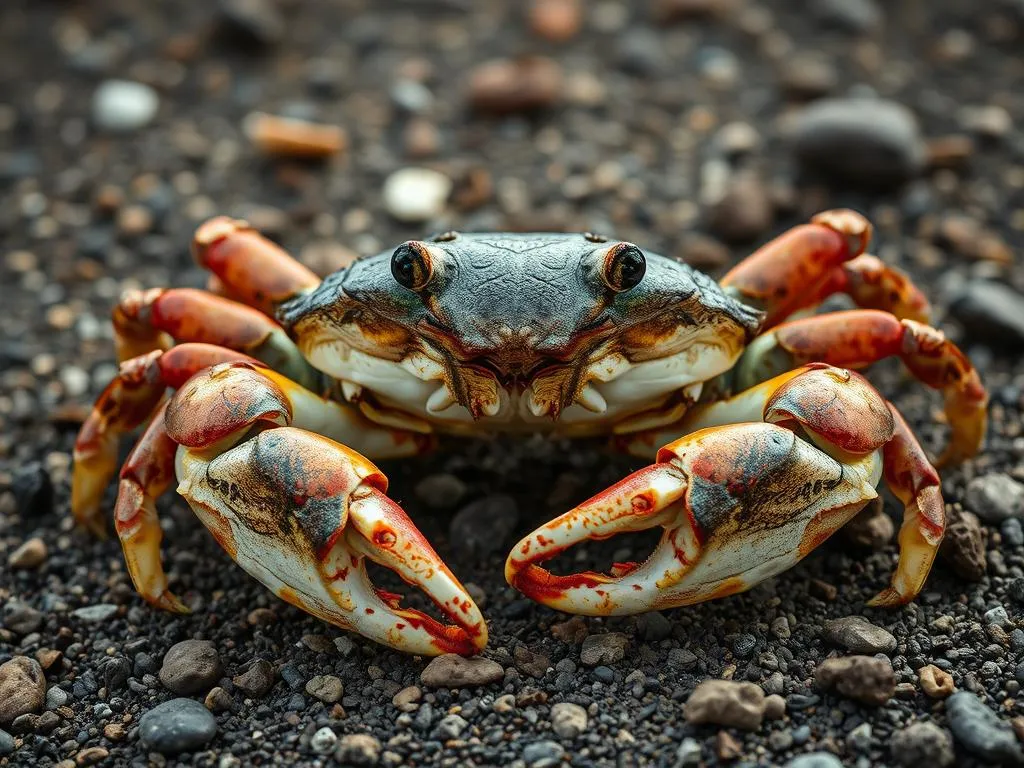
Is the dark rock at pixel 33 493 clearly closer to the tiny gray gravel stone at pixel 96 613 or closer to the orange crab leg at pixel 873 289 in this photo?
the tiny gray gravel stone at pixel 96 613

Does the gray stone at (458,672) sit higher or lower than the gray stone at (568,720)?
lower

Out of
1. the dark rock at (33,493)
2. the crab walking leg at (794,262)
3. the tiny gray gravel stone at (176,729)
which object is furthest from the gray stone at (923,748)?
the dark rock at (33,493)

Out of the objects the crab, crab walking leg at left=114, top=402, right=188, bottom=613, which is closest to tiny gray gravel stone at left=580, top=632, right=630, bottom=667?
the crab

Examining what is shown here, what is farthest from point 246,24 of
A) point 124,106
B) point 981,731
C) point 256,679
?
point 981,731

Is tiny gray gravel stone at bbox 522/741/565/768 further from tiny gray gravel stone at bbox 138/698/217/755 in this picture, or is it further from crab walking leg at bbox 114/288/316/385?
crab walking leg at bbox 114/288/316/385

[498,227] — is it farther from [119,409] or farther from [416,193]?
[119,409]

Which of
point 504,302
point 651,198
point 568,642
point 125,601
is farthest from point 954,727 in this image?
point 651,198

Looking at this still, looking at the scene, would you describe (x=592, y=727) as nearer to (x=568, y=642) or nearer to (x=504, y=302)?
(x=568, y=642)
